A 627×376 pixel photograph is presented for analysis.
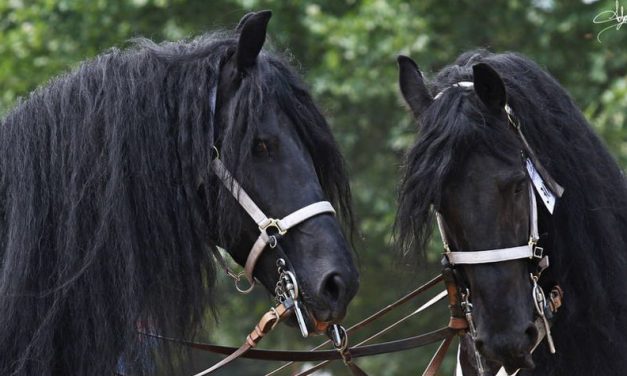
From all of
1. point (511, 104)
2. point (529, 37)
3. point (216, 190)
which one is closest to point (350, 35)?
point (529, 37)

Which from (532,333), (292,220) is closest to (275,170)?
(292,220)

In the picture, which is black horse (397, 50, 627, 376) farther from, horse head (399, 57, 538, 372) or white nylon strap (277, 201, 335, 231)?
white nylon strap (277, 201, 335, 231)

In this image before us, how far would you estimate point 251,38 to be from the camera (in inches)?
169

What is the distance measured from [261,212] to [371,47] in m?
6.57

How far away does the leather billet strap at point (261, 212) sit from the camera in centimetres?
419

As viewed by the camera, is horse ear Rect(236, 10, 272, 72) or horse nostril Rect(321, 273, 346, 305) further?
horse ear Rect(236, 10, 272, 72)

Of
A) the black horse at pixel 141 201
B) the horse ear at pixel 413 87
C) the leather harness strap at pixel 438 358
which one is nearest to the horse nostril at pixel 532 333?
the leather harness strap at pixel 438 358

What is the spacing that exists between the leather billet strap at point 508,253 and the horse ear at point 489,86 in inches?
14.1

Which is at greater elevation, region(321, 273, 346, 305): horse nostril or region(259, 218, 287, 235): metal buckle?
region(259, 218, 287, 235): metal buckle

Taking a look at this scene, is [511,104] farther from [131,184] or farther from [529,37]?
[529,37]

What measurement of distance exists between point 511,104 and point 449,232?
0.59 metres

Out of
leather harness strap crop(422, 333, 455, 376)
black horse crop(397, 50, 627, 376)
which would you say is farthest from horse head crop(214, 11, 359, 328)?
leather harness strap crop(422, 333, 455, 376)

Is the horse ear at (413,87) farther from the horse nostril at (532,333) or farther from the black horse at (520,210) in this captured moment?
the horse nostril at (532,333)

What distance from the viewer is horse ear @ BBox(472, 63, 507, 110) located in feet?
15.3
